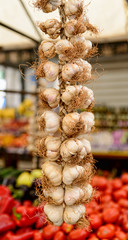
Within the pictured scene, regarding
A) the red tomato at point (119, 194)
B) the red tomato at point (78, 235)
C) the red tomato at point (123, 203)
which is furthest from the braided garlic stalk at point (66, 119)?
the red tomato at point (119, 194)

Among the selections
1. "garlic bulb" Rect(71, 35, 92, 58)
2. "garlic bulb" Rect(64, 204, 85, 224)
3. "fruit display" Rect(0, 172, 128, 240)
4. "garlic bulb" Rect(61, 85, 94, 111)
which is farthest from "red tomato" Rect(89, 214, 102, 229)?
"garlic bulb" Rect(71, 35, 92, 58)

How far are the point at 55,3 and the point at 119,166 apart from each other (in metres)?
3.93

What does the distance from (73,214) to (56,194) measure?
5.0 inches

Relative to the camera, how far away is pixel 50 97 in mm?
1251

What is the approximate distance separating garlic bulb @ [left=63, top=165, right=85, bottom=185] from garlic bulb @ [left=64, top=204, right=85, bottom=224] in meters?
0.14

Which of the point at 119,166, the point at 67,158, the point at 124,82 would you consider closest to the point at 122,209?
the point at 67,158

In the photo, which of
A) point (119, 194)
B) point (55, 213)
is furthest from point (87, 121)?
point (119, 194)

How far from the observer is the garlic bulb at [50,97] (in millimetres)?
1253

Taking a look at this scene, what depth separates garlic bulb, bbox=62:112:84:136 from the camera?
1184 mm

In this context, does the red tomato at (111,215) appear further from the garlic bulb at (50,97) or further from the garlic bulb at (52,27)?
the garlic bulb at (52,27)

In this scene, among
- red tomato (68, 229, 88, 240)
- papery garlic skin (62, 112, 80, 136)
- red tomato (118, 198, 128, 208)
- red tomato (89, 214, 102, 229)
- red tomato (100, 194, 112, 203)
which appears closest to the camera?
papery garlic skin (62, 112, 80, 136)

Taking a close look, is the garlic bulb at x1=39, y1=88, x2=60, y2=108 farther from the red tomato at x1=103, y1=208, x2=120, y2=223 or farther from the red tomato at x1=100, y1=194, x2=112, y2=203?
the red tomato at x1=100, y1=194, x2=112, y2=203

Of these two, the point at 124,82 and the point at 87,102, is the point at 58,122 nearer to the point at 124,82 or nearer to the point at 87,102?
the point at 87,102

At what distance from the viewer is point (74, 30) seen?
1.23m
